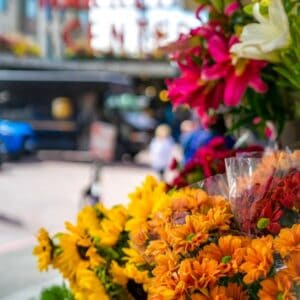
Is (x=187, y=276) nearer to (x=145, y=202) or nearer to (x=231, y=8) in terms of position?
(x=145, y=202)

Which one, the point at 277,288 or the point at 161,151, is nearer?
the point at 277,288

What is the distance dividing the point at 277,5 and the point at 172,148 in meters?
9.38

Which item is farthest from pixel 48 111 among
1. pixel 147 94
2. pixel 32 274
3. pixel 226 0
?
pixel 226 0

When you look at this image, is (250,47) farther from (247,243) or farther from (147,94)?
(147,94)

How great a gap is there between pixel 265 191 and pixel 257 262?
14 centimetres

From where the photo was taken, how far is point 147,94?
74.9 feet

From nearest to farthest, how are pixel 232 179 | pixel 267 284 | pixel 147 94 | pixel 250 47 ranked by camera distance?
1. pixel 267 284
2. pixel 232 179
3. pixel 250 47
4. pixel 147 94

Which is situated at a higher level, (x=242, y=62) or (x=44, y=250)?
(x=242, y=62)

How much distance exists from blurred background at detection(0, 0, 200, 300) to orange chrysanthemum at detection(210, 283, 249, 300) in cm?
61

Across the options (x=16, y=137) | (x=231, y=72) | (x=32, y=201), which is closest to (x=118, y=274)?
(x=231, y=72)

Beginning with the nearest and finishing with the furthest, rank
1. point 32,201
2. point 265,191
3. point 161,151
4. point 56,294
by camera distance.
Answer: point 265,191 → point 56,294 → point 32,201 → point 161,151

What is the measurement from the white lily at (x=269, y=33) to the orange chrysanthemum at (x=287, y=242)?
1.16ft

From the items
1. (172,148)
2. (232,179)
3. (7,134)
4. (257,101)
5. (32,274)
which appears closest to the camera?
(232,179)

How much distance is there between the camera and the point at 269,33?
42.0 inches
